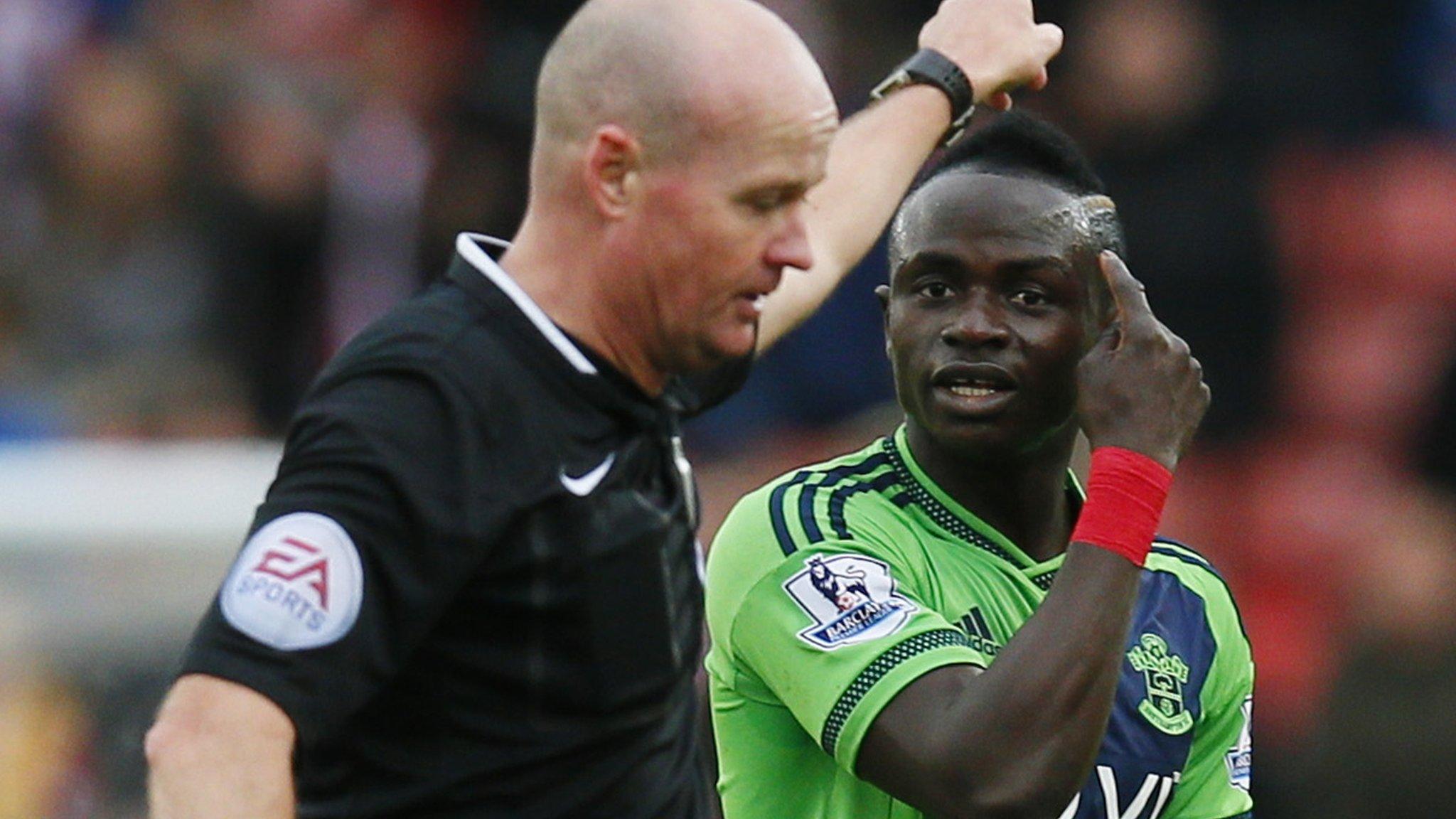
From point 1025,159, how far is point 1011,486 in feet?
1.83

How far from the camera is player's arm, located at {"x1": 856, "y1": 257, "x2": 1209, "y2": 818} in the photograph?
3.57 m

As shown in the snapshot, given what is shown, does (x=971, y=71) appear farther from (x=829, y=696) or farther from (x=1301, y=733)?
(x=1301, y=733)

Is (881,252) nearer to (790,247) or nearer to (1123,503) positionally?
(1123,503)

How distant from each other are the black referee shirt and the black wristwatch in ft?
4.20

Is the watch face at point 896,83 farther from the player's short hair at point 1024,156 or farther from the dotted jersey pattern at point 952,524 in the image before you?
the dotted jersey pattern at point 952,524

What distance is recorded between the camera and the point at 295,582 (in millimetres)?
2852

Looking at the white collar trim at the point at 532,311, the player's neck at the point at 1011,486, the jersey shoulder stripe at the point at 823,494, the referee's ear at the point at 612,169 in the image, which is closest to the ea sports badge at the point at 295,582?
the white collar trim at the point at 532,311

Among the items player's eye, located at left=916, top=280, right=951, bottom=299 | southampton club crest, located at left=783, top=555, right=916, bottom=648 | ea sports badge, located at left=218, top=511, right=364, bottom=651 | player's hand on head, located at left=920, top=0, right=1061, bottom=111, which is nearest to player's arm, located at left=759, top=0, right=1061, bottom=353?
player's hand on head, located at left=920, top=0, right=1061, bottom=111

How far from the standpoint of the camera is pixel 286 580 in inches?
112

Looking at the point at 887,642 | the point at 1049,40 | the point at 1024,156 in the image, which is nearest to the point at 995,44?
Result: the point at 1049,40

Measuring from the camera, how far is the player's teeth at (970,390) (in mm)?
4008

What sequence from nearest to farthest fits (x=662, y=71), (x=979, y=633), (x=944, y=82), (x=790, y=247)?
(x=662, y=71), (x=790, y=247), (x=979, y=633), (x=944, y=82)

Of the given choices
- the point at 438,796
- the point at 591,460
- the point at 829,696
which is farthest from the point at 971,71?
the point at 438,796

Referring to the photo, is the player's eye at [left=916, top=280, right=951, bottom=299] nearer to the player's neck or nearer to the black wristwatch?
the player's neck
